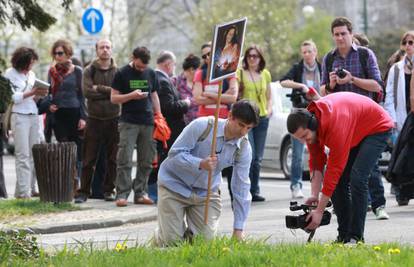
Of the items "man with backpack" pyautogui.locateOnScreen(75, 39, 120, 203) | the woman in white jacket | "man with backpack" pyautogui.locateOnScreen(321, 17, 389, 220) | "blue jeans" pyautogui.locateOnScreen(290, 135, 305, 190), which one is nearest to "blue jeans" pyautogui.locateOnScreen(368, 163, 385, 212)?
"man with backpack" pyautogui.locateOnScreen(321, 17, 389, 220)

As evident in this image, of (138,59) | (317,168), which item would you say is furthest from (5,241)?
(138,59)

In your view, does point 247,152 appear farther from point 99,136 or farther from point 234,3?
point 234,3

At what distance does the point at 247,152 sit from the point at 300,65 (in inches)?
253

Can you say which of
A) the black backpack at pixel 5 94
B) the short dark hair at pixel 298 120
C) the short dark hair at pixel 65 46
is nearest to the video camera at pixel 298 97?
the short dark hair at pixel 65 46

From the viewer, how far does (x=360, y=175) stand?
30.0ft

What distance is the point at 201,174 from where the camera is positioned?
891 cm

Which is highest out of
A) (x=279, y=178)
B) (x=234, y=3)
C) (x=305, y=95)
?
(x=234, y=3)

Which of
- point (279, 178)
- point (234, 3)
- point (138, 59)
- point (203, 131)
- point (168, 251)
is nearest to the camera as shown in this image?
point (168, 251)

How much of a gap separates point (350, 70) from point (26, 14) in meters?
3.73

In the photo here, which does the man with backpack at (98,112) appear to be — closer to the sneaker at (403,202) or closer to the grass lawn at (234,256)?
the sneaker at (403,202)

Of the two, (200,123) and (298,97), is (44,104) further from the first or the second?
(200,123)

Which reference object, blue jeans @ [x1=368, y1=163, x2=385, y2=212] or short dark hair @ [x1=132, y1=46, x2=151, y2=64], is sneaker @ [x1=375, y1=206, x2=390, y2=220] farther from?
short dark hair @ [x1=132, y1=46, x2=151, y2=64]

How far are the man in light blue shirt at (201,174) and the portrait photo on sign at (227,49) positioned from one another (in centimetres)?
45

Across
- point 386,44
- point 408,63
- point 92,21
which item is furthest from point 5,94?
point 386,44
